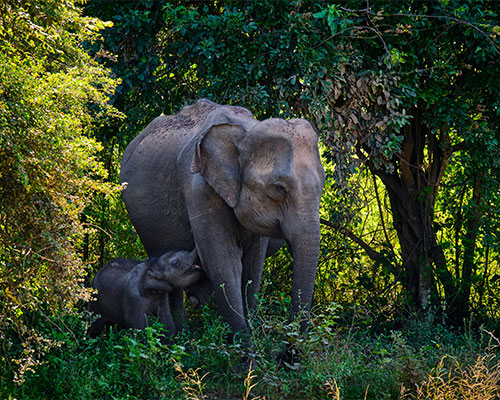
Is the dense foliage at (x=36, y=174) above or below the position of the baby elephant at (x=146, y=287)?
above

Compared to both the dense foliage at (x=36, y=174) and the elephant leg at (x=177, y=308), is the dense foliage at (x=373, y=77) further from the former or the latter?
the dense foliage at (x=36, y=174)

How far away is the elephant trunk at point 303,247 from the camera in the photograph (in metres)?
6.44

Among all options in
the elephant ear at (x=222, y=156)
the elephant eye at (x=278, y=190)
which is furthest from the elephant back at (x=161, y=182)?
the elephant eye at (x=278, y=190)

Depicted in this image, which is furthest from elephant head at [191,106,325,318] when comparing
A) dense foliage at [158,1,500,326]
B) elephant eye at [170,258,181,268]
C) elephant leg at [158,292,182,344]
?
dense foliage at [158,1,500,326]

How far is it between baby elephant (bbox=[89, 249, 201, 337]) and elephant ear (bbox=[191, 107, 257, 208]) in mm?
728

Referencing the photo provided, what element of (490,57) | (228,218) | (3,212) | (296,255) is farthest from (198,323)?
(490,57)

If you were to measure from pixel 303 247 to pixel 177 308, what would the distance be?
6.38ft

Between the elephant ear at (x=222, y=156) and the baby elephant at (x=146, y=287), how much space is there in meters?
0.73

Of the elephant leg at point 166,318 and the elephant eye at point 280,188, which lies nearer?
the elephant eye at point 280,188

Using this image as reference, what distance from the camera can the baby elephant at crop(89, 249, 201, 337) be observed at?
23.7ft

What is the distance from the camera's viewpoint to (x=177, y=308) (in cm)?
793

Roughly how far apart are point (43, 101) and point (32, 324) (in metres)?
2.12

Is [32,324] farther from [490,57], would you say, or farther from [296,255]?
[490,57]

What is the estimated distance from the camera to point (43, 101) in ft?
18.5
